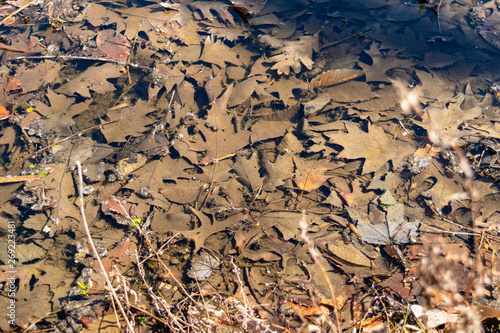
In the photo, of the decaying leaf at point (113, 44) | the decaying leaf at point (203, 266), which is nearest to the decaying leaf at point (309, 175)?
the decaying leaf at point (203, 266)

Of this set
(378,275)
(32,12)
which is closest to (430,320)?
(378,275)

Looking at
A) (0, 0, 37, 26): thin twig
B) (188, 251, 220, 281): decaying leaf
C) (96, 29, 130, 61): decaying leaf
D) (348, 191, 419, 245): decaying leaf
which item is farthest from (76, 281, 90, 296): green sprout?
(0, 0, 37, 26): thin twig

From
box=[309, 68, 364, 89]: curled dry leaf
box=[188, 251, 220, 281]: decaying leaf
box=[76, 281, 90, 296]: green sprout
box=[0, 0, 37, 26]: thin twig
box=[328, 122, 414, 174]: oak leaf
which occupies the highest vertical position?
box=[0, 0, 37, 26]: thin twig

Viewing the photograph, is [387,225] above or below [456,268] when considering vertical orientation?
above

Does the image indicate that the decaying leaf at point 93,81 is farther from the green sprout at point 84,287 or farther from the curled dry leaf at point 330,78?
the curled dry leaf at point 330,78

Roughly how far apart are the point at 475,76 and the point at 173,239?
4283 millimetres

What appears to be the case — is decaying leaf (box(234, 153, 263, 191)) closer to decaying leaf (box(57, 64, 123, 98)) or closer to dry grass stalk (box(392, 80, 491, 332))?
dry grass stalk (box(392, 80, 491, 332))

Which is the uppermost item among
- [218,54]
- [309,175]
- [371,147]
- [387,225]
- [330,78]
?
[218,54]

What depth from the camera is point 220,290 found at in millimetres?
2436

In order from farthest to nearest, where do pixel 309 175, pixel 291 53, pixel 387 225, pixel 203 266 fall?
pixel 291 53 → pixel 309 175 → pixel 387 225 → pixel 203 266

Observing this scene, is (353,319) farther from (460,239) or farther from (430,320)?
(460,239)

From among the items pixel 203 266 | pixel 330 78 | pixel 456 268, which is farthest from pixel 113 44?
pixel 456 268

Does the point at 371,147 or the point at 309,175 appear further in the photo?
the point at 371,147

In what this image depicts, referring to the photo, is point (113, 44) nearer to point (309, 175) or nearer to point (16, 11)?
point (16, 11)
